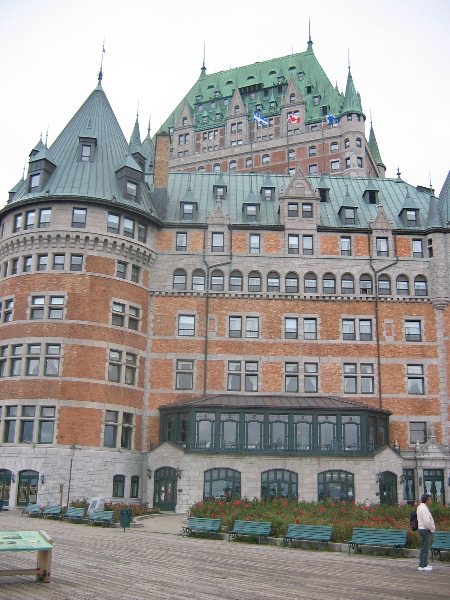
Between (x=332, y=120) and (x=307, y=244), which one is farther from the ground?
(x=332, y=120)

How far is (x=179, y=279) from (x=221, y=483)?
1551 cm

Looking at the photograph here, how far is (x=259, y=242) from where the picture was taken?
51656mm

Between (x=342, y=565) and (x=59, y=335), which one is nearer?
(x=342, y=565)

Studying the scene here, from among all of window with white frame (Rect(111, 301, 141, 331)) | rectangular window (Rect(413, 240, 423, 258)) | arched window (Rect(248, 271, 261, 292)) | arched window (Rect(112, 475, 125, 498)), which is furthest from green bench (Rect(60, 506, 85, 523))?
rectangular window (Rect(413, 240, 423, 258))

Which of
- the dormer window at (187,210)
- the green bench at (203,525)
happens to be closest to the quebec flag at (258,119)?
the dormer window at (187,210)

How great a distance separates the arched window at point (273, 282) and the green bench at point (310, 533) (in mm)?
26992

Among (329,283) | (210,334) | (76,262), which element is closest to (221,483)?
(210,334)

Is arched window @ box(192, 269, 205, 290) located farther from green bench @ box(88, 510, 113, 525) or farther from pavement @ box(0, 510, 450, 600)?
pavement @ box(0, 510, 450, 600)

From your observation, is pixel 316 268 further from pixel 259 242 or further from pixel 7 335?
pixel 7 335

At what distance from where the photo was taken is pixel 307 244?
5169 cm

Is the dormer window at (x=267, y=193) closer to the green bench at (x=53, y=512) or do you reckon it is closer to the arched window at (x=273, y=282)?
the arched window at (x=273, y=282)

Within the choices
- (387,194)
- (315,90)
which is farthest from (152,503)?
(315,90)

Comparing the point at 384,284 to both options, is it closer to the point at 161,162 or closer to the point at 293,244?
the point at 293,244

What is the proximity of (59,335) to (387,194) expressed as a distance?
29950 millimetres
